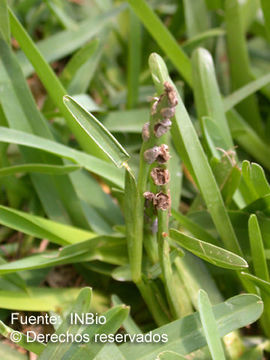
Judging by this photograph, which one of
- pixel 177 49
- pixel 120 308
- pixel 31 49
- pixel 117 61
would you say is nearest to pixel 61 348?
pixel 120 308

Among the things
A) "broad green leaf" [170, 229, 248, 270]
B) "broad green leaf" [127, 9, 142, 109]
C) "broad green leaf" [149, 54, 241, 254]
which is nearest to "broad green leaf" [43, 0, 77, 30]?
"broad green leaf" [127, 9, 142, 109]

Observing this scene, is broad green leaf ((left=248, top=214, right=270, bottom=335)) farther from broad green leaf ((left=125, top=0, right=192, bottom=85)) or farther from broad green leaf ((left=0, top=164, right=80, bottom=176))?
broad green leaf ((left=125, top=0, right=192, bottom=85))

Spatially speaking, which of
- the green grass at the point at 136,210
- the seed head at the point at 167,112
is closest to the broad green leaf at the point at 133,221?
the green grass at the point at 136,210

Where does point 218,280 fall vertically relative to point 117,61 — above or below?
below

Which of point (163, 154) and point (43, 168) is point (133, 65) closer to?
A: point (43, 168)

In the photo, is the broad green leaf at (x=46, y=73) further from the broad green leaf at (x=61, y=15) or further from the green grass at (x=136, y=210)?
the broad green leaf at (x=61, y=15)

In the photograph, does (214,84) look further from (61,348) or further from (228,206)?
(61,348)

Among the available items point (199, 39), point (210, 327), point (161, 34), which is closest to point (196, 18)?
point (199, 39)
